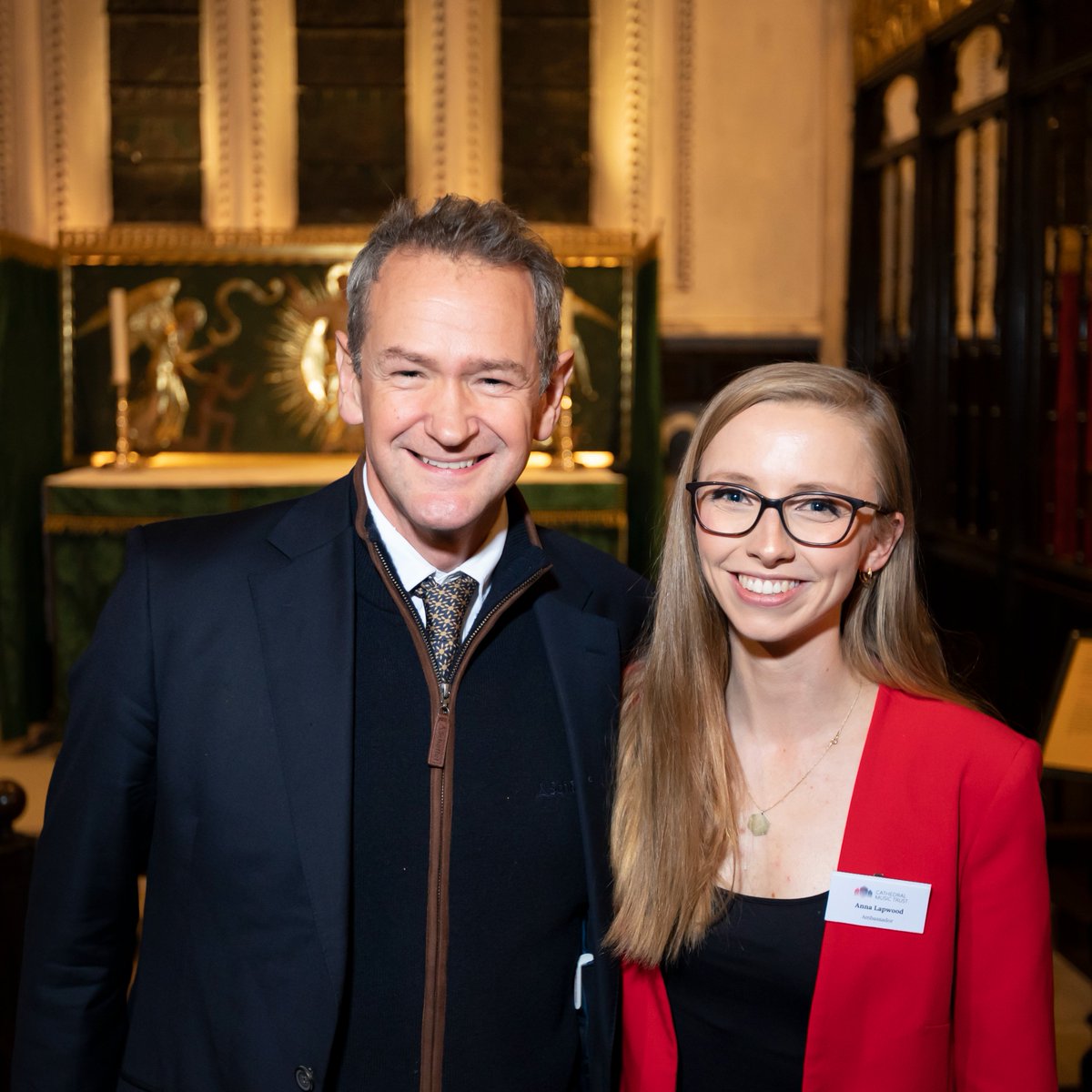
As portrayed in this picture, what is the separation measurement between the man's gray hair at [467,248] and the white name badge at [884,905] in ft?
2.67

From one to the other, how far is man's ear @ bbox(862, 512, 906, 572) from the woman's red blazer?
28cm

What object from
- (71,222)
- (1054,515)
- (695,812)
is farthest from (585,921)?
(71,222)

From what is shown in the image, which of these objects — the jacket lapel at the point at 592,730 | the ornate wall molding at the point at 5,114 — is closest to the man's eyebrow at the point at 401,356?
the jacket lapel at the point at 592,730

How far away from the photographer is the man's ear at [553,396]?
181 centimetres

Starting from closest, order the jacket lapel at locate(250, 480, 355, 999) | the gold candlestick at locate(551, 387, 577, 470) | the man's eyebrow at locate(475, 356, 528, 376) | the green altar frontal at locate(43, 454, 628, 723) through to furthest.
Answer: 1. the jacket lapel at locate(250, 480, 355, 999)
2. the man's eyebrow at locate(475, 356, 528, 376)
3. the green altar frontal at locate(43, 454, 628, 723)
4. the gold candlestick at locate(551, 387, 577, 470)

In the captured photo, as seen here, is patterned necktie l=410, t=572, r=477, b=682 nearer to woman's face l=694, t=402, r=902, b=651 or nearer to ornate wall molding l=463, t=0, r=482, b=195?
woman's face l=694, t=402, r=902, b=651

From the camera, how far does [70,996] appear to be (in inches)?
64.5

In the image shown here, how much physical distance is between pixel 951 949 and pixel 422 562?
881 millimetres

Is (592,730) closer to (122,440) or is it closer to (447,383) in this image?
(447,383)

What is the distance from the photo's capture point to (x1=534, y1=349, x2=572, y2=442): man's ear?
A: 181cm

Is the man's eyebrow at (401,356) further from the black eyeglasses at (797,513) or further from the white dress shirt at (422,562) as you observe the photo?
the black eyeglasses at (797,513)

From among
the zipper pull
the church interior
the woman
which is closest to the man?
the zipper pull

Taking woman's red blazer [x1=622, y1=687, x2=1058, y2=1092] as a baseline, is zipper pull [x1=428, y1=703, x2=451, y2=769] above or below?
above

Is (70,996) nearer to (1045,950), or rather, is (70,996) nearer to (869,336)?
(1045,950)
